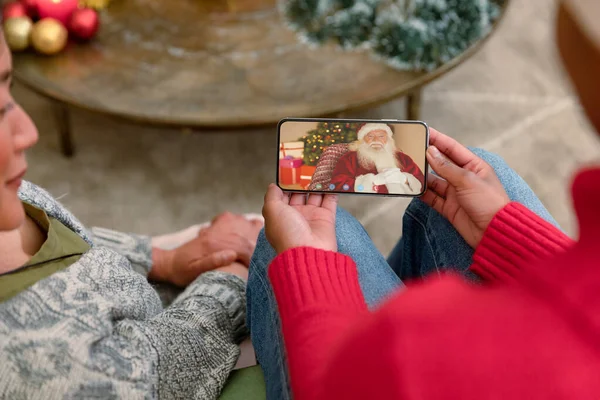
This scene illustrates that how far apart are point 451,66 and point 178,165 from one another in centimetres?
79

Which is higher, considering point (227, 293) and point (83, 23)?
point (83, 23)

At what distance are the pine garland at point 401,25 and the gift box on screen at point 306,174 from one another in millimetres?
613

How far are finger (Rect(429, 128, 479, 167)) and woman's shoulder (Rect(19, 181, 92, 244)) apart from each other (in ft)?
1.72

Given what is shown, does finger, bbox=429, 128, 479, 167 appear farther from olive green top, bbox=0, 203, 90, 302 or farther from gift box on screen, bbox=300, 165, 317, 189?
olive green top, bbox=0, 203, 90, 302

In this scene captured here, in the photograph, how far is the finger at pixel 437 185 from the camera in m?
0.87

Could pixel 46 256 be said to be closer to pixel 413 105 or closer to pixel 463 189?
pixel 463 189

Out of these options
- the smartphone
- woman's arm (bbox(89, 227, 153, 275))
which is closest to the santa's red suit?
the smartphone

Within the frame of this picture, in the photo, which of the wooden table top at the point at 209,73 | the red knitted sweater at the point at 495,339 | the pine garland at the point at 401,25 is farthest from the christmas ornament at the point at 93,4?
the red knitted sweater at the point at 495,339

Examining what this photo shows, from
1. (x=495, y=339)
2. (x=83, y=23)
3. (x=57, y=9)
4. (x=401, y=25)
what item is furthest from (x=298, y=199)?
(x=57, y=9)

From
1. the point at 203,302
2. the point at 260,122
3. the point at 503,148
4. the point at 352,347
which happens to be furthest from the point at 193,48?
the point at 352,347

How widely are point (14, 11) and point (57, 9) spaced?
101 mm

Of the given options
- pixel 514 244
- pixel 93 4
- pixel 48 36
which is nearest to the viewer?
pixel 514 244

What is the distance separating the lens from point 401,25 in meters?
1.45

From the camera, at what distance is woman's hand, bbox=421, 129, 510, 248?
812mm
